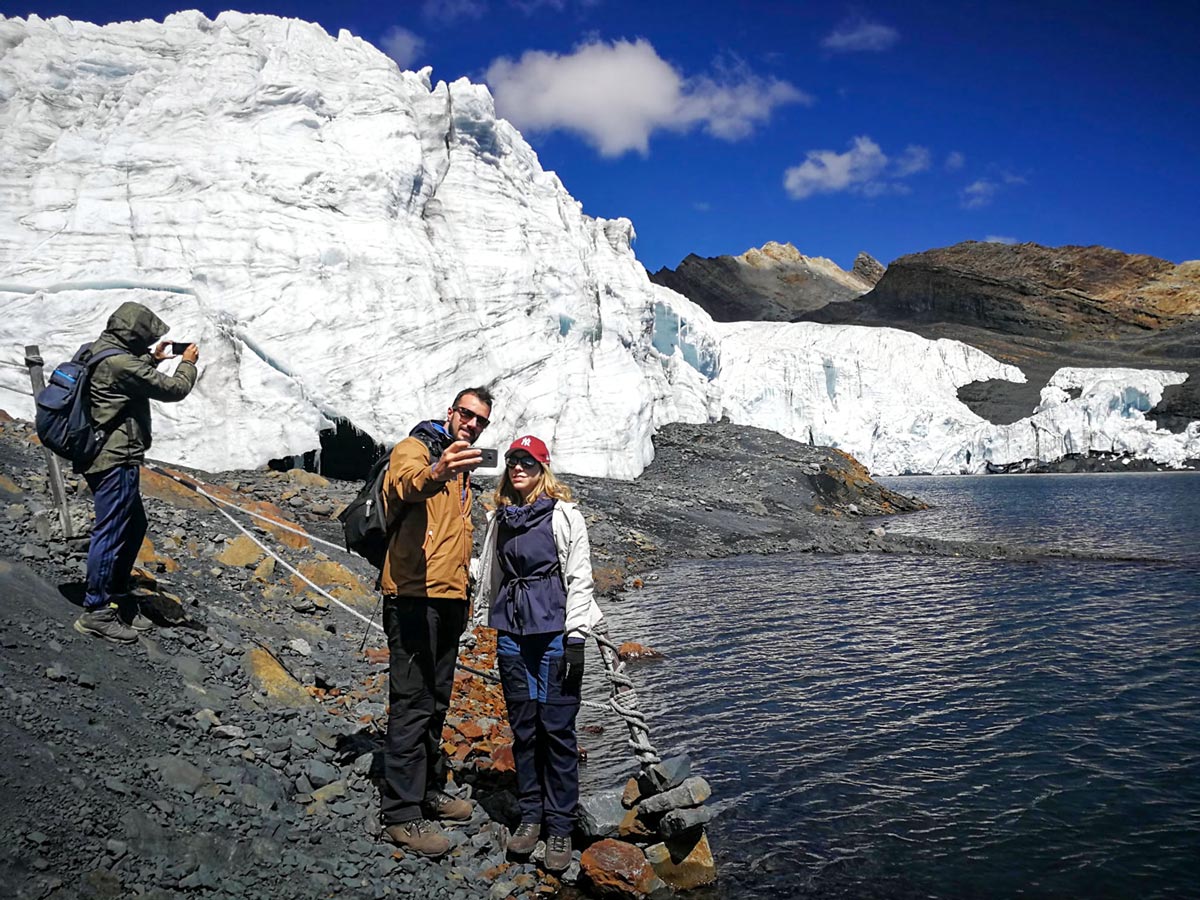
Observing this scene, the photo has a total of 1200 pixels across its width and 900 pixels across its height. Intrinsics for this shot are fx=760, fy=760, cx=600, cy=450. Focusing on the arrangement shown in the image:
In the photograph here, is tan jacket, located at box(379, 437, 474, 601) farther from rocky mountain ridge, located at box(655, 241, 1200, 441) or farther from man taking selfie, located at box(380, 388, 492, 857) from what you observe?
rocky mountain ridge, located at box(655, 241, 1200, 441)

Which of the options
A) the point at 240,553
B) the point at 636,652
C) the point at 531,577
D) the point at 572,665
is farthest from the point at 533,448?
the point at 636,652

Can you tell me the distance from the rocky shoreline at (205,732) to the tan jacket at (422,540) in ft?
4.63

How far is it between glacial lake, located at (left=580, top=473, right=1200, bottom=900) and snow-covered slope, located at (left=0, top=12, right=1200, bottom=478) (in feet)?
31.3

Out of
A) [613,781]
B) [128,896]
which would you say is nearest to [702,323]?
[613,781]

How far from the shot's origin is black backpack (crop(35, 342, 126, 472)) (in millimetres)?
4816

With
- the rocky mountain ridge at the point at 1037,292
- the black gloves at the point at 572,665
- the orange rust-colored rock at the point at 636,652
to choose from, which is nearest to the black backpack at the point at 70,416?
the black gloves at the point at 572,665

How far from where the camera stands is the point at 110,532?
197 inches

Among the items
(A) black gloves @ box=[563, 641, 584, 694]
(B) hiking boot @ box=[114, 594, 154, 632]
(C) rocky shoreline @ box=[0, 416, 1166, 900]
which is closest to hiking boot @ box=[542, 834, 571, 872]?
(C) rocky shoreline @ box=[0, 416, 1166, 900]

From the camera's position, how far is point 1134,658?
10.8 m

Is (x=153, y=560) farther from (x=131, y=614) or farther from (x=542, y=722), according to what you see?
(x=542, y=722)

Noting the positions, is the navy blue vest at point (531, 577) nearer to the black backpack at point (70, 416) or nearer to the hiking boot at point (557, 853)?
the hiking boot at point (557, 853)

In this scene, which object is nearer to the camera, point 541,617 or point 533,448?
point 541,617

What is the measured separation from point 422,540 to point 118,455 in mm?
2397

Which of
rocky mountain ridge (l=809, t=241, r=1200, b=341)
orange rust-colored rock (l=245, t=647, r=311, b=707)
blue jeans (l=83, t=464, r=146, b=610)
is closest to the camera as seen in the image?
blue jeans (l=83, t=464, r=146, b=610)
